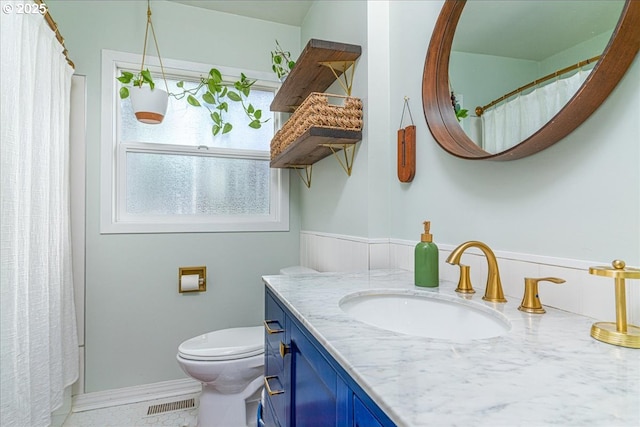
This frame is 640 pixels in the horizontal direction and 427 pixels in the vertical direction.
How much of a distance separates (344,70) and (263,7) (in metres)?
0.95

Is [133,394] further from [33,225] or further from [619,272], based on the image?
[619,272]

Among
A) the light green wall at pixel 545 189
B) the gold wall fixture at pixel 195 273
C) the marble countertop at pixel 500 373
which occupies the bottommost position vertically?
the gold wall fixture at pixel 195 273

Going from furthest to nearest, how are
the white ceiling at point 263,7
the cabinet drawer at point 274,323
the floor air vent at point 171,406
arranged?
the white ceiling at point 263,7
the floor air vent at point 171,406
the cabinet drawer at point 274,323

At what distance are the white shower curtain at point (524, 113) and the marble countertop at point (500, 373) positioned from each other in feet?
1.48

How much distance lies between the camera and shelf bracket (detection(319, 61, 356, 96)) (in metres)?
1.64

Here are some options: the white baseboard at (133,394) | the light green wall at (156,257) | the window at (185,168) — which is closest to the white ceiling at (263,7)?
the light green wall at (156,257)

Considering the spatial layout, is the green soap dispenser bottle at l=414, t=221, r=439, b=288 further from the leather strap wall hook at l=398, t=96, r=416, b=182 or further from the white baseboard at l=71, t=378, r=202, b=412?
the white baseboard at l=71, t=378, r=202, b=412

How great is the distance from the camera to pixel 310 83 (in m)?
1.84

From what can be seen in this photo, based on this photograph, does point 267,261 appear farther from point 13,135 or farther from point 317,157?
point 13,135

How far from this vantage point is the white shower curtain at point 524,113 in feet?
2.59

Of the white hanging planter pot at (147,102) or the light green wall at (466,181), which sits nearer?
the light green wall at (466,181)

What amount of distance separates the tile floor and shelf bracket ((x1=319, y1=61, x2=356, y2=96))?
191 centimetres

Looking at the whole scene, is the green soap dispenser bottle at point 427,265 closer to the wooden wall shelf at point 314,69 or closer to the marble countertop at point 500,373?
the marble countertop at point 500,373

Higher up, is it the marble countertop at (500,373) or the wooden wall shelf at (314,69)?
the wooden wall shelf at (314,69)
